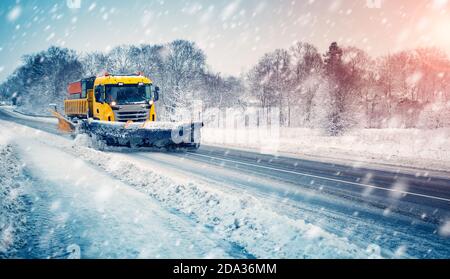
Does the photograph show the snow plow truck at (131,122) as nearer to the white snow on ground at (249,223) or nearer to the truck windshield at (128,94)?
the truck windshield at (128,94)

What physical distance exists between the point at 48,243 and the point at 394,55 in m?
61.3

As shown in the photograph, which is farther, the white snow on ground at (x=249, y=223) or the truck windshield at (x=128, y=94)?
the truck windshield at (x=128, y=94)

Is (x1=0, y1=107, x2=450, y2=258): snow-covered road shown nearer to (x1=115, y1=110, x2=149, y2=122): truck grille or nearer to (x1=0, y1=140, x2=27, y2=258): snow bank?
(x1=0, y1=140, x2=27, y2=258): snow bank

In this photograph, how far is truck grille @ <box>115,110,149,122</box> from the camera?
48.9ft

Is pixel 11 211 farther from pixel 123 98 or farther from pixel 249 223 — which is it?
pixel 123 98

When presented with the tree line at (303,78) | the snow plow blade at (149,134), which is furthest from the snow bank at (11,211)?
the tree line at (303,78)

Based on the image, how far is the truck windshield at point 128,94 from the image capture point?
1510 centimetres

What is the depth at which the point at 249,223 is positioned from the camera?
532 centimetres

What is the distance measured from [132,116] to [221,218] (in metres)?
10.7

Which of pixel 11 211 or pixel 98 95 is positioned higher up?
pixel 98 95

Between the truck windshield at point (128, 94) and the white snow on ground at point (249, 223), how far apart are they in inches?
303

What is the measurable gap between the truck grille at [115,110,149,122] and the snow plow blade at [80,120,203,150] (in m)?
0.72

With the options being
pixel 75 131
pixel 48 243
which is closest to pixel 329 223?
pixel 48 243

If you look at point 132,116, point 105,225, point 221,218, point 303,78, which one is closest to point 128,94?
point 132,116
